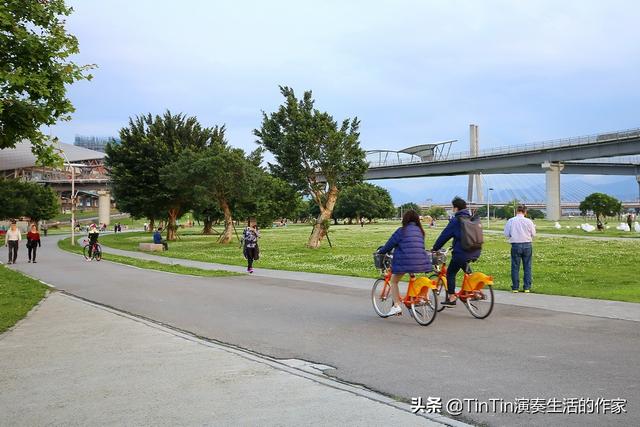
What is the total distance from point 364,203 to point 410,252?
380 feet

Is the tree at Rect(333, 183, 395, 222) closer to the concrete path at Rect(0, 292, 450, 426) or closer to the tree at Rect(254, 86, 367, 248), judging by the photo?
the tree at Rect(254, 86, 367, 248)

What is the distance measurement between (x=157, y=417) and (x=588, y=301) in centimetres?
893

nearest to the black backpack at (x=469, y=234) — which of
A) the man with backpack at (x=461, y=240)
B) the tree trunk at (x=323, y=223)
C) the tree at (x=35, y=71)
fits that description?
the man with backpack at (x=461, y=240)

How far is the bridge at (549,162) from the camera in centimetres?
6788

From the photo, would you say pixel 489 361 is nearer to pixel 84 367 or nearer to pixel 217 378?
pixel 217 378

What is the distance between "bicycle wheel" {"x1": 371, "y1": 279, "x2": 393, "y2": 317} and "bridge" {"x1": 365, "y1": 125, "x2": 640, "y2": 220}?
5574 cm

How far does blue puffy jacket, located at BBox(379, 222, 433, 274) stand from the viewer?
30.4ft

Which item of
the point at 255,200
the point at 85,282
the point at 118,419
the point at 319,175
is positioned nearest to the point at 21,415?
the point at 118,419

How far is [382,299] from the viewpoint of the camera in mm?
10094

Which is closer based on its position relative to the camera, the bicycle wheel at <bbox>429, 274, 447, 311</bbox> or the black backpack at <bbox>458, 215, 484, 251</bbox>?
the black backpack at <bbox>458, 215, 484, 251</bbox>

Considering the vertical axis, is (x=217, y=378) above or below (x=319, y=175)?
below

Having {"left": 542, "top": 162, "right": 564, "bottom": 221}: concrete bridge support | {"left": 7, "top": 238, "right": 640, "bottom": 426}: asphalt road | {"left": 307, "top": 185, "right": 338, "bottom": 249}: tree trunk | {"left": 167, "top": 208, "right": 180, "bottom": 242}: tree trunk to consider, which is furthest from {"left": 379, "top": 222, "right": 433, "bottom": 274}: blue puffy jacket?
{"left": 542, "top": 162, "right": 564, "bottom": 221}: concrete bridge support

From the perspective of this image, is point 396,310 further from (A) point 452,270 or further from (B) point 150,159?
(B) point 150,159

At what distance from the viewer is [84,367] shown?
22.3ft
